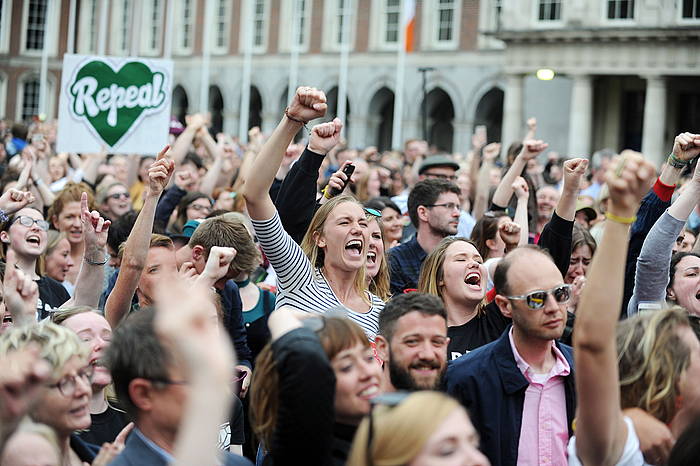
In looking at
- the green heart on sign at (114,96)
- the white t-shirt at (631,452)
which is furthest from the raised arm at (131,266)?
the green heart on sign at (114,96)

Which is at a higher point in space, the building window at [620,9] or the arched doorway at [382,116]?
the building window at [620,9]

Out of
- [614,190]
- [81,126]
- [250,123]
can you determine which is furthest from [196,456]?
[250,123]

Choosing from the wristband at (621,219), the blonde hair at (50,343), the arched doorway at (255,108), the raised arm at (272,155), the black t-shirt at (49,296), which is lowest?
the black t-shirt at (49,296)

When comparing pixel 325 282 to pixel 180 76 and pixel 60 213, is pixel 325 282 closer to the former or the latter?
pixel 60 213

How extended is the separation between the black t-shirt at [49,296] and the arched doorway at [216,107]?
123 feet

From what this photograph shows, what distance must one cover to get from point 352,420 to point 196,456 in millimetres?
1001

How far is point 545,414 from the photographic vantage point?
4.16 meters

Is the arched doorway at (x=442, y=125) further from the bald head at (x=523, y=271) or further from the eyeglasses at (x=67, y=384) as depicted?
the eyeglasses at (x=67, y=384)

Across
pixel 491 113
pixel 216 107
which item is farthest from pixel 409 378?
pixel 216 107

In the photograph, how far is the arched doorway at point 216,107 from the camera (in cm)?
4359

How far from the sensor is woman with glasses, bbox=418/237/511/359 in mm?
5145

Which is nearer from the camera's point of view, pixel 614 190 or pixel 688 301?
pixel 614 190

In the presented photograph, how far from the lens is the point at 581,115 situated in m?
28.2

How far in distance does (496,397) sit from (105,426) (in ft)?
5.17
